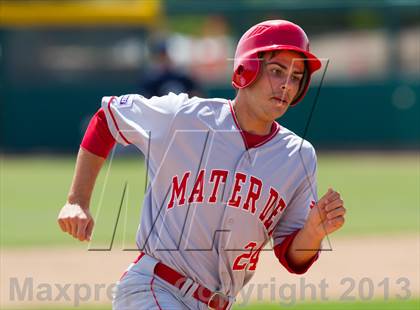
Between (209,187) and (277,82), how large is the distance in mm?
575

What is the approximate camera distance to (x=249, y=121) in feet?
14.4

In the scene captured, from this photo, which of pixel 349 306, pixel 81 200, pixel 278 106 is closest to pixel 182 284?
pixel 81 200

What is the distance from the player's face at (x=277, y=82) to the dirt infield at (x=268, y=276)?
3.85 meters

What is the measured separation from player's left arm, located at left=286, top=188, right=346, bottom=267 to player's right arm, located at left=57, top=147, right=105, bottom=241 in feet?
3.07

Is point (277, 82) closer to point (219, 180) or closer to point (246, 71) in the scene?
point (246, 71)

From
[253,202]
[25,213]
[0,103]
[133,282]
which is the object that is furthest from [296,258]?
[0,103]

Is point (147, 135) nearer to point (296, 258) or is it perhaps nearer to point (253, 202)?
point (253, 202)

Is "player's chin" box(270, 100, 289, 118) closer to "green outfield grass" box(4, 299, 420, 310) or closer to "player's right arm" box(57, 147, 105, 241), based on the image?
"player's right arm" box(57, 147, 105, 241)

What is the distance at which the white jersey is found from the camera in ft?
14.1

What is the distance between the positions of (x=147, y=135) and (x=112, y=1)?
792 inches

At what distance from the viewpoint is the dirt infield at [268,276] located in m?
8.15

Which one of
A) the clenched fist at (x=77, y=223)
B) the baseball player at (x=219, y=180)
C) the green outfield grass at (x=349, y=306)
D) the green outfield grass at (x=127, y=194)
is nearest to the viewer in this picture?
the clenched fist at (x=77, y=223)

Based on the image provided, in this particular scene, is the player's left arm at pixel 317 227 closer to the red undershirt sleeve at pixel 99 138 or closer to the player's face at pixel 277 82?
the player's face at pixel 277 82

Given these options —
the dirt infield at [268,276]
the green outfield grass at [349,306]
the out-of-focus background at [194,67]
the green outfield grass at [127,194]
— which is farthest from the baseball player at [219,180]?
the out-of-focus background at [194,67]
